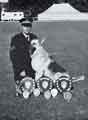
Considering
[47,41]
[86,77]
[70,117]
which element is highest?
[47,41]

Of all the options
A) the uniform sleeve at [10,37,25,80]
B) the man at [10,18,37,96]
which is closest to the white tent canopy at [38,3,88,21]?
the man at [10,18,37,96]

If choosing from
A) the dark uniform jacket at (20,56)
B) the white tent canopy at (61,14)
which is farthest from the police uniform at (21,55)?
the white tent canopy at (61,14)

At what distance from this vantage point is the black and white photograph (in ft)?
14.8

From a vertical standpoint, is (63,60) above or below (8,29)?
below

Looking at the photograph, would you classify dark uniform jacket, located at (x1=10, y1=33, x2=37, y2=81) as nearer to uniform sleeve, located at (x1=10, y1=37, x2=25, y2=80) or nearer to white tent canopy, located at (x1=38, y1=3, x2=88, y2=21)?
uniform sleeve, located at (x1=10, y1=37, x2=25, y2=80)

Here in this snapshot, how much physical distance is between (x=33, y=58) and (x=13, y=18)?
18.6 inches

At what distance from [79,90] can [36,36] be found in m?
0.74

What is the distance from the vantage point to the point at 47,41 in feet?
15.0

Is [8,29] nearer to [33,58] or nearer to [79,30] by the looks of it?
[33,58]

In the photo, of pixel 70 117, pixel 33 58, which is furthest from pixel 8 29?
pixel 70 117

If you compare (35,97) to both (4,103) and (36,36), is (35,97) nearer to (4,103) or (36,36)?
(4,103)

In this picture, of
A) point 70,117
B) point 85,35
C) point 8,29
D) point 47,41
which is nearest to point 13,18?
point 8,29

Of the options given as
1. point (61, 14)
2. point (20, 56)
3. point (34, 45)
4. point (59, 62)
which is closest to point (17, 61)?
point (20, 56)

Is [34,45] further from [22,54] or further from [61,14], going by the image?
[61,14]
